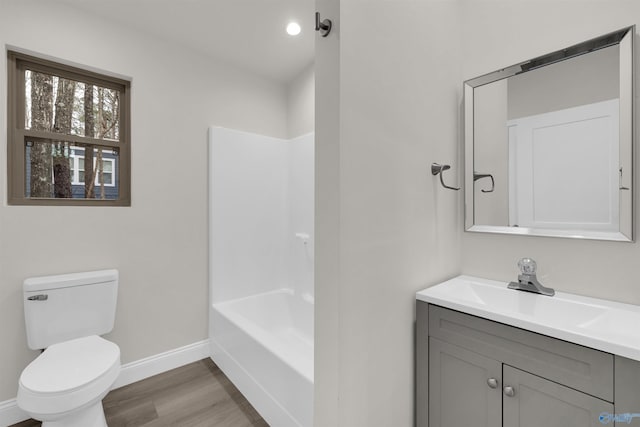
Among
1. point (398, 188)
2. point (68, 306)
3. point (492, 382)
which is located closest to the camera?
point (492, 382)

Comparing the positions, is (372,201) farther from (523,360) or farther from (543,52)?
(543,52)

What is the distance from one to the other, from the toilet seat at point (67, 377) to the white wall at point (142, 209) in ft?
1.42

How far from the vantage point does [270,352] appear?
1.63 m

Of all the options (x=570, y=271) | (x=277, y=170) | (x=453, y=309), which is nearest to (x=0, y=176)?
(x=277, y=170)

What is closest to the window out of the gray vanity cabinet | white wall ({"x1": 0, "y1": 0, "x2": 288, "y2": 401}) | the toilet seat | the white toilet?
white wall ({"x1": 0, "y1": 0, "x2": 288, "y2": 401})

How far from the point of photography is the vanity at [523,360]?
2.87ft

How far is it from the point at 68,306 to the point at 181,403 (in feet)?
3.04

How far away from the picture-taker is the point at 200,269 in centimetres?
242

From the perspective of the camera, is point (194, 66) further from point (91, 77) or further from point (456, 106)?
point (456, 106)

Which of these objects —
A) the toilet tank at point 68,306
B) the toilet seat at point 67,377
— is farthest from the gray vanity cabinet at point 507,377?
the toilet tank at point 68,306

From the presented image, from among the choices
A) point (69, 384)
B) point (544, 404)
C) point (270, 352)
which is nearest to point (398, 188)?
point (544, 404)

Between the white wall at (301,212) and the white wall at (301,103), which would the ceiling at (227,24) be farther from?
the white wall at (301,212)

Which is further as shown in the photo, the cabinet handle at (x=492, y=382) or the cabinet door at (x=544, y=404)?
the cabinet handle at (x=492, y=382)

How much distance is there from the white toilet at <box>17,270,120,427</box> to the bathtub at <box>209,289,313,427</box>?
71cm
